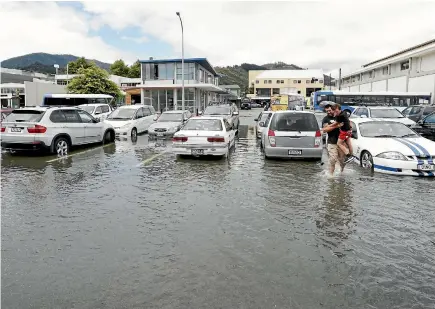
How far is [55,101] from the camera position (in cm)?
3006

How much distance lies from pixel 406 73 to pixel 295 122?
3989cm

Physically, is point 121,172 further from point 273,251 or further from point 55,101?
point 55,101

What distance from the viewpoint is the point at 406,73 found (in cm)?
4359

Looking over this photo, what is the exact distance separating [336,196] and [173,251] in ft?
12.9

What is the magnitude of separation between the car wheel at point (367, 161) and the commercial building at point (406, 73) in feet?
106

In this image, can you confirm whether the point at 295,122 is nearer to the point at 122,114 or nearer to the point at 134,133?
the point at 134,133

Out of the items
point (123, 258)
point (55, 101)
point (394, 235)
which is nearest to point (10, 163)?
point (123, 258)

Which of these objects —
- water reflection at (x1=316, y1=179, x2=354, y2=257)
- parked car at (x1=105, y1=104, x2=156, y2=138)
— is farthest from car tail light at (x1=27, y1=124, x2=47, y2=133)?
water reflection at (x1=316, y1=179, x2=354, y2=257)

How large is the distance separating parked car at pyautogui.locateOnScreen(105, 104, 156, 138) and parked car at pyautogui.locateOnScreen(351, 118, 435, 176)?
10.6 m

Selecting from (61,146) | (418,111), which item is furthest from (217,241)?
(418,111)

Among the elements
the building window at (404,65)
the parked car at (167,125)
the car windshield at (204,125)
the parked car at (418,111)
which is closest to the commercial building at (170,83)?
the parked car at (167,125)

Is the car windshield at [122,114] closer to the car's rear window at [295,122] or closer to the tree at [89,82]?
the car's rear window at [295,122]

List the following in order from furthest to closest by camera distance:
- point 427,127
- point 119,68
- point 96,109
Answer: point 119,68 < point 96,109 < point 427,127

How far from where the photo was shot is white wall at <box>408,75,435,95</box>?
120 ft
